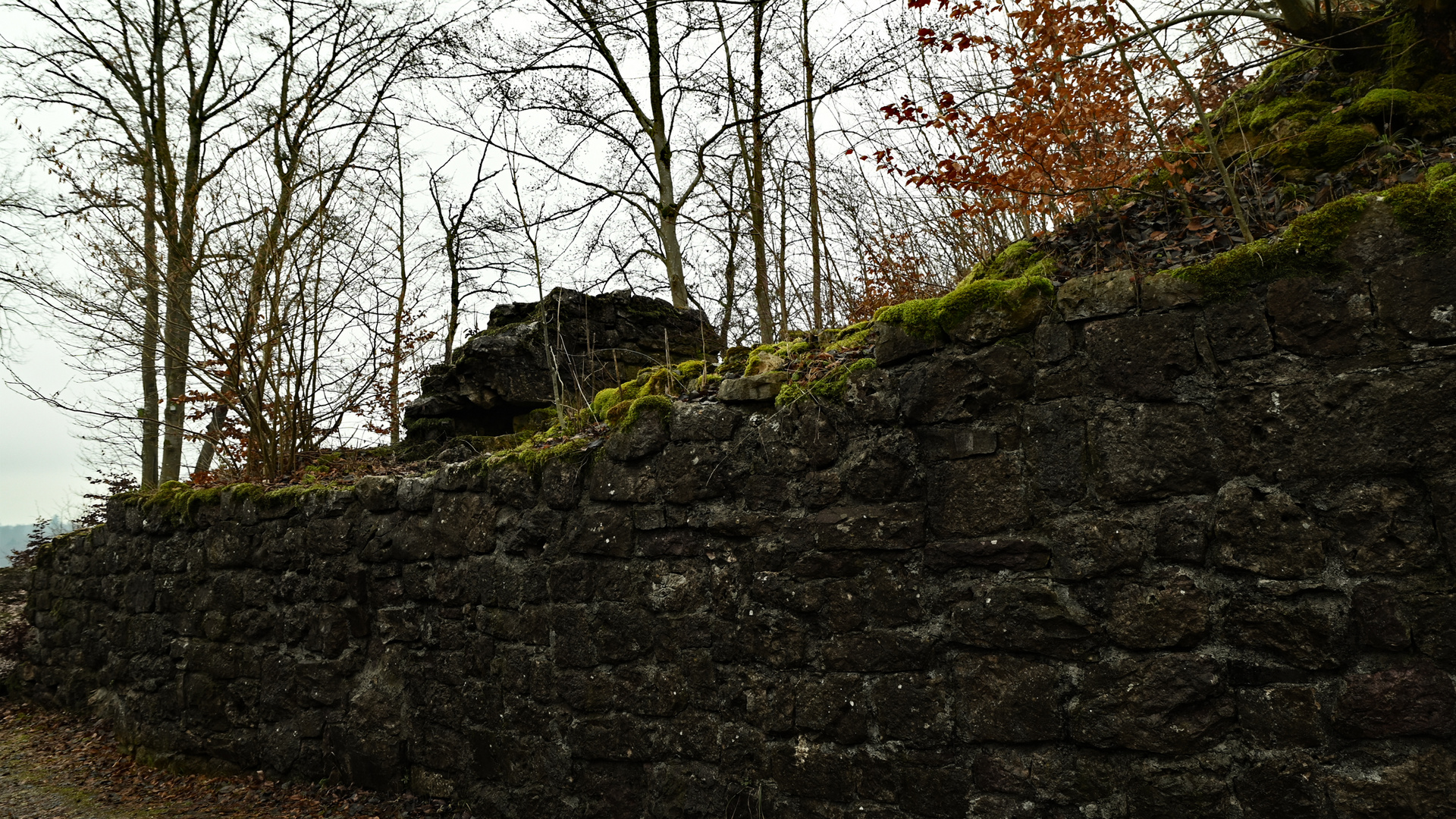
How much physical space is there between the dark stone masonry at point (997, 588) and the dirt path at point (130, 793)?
179 mm

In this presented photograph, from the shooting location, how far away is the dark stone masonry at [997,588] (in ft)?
8.14

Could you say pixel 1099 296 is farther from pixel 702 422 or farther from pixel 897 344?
pixel 702 422

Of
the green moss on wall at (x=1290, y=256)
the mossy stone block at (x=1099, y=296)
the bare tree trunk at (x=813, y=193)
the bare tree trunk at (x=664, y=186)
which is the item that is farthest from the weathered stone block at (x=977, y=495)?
the bare tree trunk at (x=664, y=186)

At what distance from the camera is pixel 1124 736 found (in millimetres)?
2725

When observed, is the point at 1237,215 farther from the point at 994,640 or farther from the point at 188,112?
the point at 188,112

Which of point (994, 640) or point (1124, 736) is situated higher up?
point (994, 640)

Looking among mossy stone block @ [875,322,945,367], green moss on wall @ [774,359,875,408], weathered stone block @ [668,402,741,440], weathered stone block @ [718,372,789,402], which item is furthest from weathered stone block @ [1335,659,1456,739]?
weathered stone block @ [668,402,741,440]

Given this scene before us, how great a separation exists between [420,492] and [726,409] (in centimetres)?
203

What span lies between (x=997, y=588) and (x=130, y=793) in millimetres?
5686

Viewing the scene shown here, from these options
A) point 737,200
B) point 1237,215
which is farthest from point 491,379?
point 1237,215

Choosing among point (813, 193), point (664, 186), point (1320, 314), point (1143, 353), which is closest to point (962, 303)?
point (1143, 353)

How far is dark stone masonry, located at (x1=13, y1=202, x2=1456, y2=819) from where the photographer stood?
2.48 meters

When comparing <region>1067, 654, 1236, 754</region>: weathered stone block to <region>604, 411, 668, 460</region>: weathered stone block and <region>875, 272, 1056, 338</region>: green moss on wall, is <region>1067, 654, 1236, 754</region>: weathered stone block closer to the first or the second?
<region>875, 272, 1056, 338</region>: green moss on wall

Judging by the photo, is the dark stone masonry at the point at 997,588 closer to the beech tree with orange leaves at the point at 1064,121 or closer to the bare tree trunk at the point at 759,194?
the beech tree with orange leaves at the point at 1064,121
